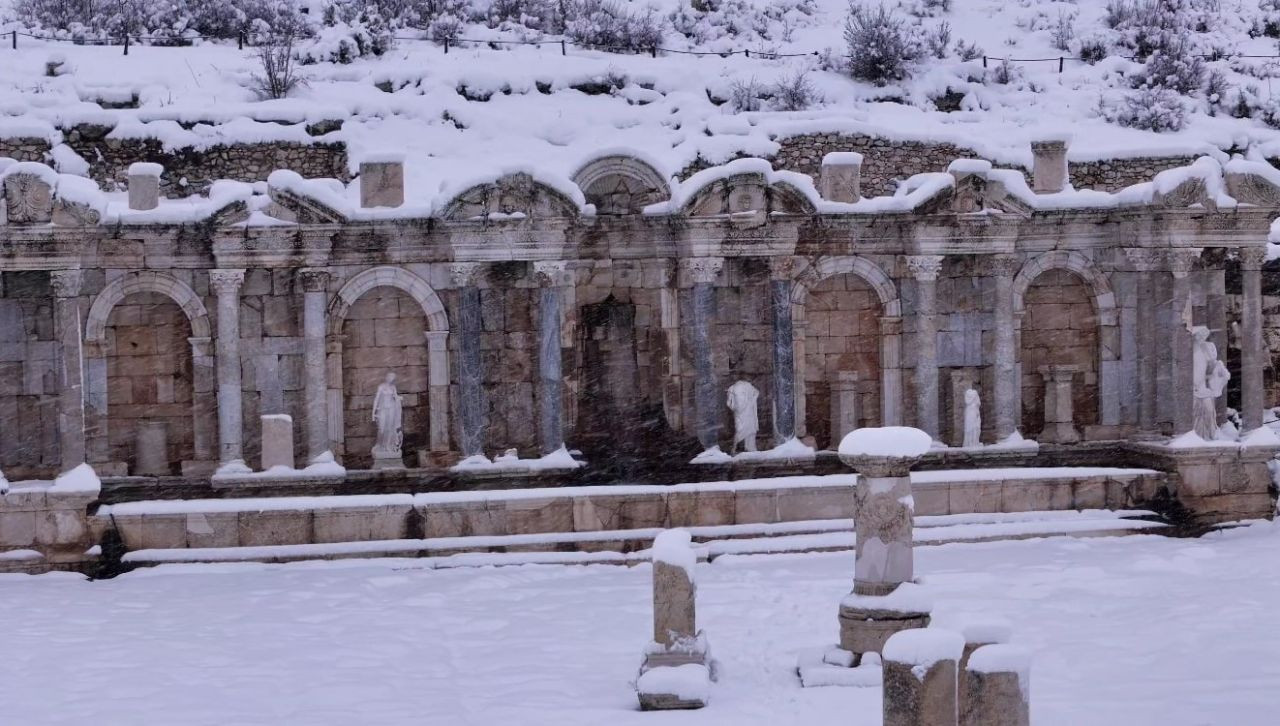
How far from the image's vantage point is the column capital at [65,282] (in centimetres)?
1738

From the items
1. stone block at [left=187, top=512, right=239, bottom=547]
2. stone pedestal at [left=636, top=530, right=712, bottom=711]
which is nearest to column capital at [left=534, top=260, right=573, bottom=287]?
stone block at [left=187, top=512, right=239, bottom=547]

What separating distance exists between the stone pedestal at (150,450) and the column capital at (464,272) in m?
4.16

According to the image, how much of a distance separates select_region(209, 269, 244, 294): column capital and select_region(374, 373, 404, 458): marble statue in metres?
2.12

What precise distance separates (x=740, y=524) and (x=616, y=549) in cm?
153

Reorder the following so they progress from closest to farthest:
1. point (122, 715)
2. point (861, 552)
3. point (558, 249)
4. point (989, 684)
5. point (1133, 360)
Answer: point (989, 684) < point (122, 715) < point (861, 552) < point (558, 249) < point (1133, 360)

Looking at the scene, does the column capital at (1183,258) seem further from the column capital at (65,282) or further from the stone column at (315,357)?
the column capital at (65,282)

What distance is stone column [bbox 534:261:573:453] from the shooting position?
60.5ft

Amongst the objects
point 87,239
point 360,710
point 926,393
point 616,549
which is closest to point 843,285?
point 926,393

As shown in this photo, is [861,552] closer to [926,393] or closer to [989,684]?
[989,684]

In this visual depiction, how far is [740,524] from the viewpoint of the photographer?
58.0 ft

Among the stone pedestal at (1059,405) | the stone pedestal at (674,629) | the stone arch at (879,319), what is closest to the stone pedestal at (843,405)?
the stone arch at (879,319)

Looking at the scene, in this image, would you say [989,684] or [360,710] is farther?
[360,710]

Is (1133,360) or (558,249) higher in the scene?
(558,249)

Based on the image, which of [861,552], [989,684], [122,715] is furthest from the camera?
[861,552]
